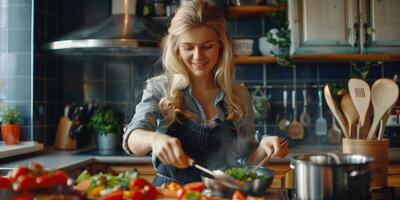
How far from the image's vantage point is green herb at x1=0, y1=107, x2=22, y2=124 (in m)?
2.34

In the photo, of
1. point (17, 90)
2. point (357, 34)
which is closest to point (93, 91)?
point (17, 90)

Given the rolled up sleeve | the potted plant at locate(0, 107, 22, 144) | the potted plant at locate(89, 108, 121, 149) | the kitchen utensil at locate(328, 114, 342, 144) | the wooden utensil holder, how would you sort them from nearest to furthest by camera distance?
the wooden utensil holder < the rolled up sleeve < the potted plant at locate(0, 107, 22, 144) < the potted plant at locate(89, 108, 121, 149) < the kitchen utensil at locate(328, 114, 342, 144)

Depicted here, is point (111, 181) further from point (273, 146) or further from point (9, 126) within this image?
point (9, 126)

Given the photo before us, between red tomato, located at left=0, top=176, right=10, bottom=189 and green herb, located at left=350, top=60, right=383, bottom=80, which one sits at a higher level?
green herb, located at left=350, top=60, right=383, bottom=80

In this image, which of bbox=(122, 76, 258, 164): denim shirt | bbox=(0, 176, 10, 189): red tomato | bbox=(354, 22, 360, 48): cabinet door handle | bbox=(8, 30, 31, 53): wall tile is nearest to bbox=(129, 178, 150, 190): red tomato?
bbox=(0, 176, 10, 189): red tomato

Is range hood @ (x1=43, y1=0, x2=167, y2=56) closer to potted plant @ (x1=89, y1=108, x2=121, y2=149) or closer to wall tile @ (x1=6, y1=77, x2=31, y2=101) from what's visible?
wall tile @ (x1=6, y1=77, x2=31, y2=101)

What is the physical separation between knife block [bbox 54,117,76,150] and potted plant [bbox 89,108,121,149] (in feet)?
0.46

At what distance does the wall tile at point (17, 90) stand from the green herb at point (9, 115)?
94 millimetres

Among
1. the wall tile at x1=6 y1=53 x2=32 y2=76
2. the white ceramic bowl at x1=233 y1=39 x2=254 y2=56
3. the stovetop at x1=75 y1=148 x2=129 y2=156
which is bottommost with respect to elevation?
the stovetop at x1=75 y1=148 x2=129 y2=156

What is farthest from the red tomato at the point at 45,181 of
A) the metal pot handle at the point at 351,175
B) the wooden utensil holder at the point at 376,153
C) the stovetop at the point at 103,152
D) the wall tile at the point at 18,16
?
the wall tile at the point at 18,16

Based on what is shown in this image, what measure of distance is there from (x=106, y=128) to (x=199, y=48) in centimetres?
140

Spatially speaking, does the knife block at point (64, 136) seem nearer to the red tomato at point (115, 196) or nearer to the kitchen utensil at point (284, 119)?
the kitchen utensil at point (284, 119)

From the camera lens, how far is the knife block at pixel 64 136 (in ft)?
8.61

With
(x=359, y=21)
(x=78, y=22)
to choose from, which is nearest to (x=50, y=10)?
(x=78, y=22)
